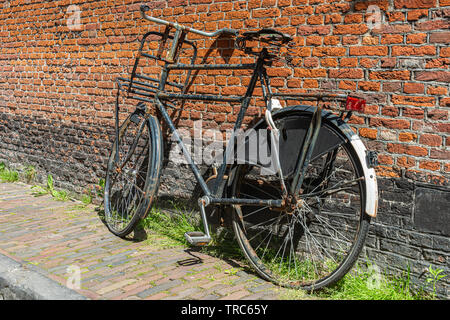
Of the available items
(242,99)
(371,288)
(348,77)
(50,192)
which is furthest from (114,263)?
(50,192)

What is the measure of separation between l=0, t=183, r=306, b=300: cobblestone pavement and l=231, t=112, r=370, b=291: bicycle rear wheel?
277 mm

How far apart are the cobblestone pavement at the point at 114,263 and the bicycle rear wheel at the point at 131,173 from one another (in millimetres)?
210

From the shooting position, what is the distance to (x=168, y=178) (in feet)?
15.1

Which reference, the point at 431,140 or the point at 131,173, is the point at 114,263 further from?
the point at 431,140

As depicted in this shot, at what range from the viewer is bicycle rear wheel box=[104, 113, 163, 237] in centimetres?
382

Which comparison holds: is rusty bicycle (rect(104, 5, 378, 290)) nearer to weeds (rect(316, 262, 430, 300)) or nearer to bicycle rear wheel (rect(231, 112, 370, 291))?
bicycle rear wheel (rect(231, 112, 370, 291))

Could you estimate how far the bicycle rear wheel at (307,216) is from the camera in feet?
10.1

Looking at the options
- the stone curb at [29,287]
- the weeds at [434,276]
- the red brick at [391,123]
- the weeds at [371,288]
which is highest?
the red brick at [391,123]

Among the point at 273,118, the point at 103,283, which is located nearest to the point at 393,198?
the point at 273,118

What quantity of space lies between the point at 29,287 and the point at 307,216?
2.02 meters

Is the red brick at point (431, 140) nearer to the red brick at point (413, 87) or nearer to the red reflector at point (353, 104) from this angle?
the red brick at point (413, 87)

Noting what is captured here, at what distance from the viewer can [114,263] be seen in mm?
3561

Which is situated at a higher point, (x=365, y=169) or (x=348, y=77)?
(x=348, y=77)

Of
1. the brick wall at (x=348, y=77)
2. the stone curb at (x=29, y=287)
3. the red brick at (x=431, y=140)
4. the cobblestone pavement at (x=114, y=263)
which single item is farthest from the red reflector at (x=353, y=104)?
the stone curb at (x=29, y=287)
